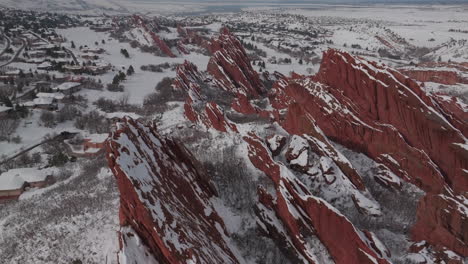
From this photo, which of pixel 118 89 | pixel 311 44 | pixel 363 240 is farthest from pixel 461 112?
pixel 311 44

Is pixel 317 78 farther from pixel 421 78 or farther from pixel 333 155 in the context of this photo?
pixel 421 78

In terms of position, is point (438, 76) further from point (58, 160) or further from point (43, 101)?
point (43, 101)

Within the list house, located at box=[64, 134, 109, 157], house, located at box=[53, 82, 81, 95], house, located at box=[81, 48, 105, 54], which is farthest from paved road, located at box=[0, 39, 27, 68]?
house, located at box=[64, 134, 109, 157]

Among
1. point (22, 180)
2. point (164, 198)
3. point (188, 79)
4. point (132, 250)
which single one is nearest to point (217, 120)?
point (22, 180)

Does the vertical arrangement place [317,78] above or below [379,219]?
above

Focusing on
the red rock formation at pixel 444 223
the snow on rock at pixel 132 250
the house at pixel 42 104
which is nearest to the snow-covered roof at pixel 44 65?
the house at pixel 42 104

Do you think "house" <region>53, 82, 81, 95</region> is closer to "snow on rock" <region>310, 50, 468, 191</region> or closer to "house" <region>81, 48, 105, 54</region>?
Result: "house" <region>81, 48, 105, 54</region>

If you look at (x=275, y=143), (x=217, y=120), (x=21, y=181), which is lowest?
(x=21, y=181)
